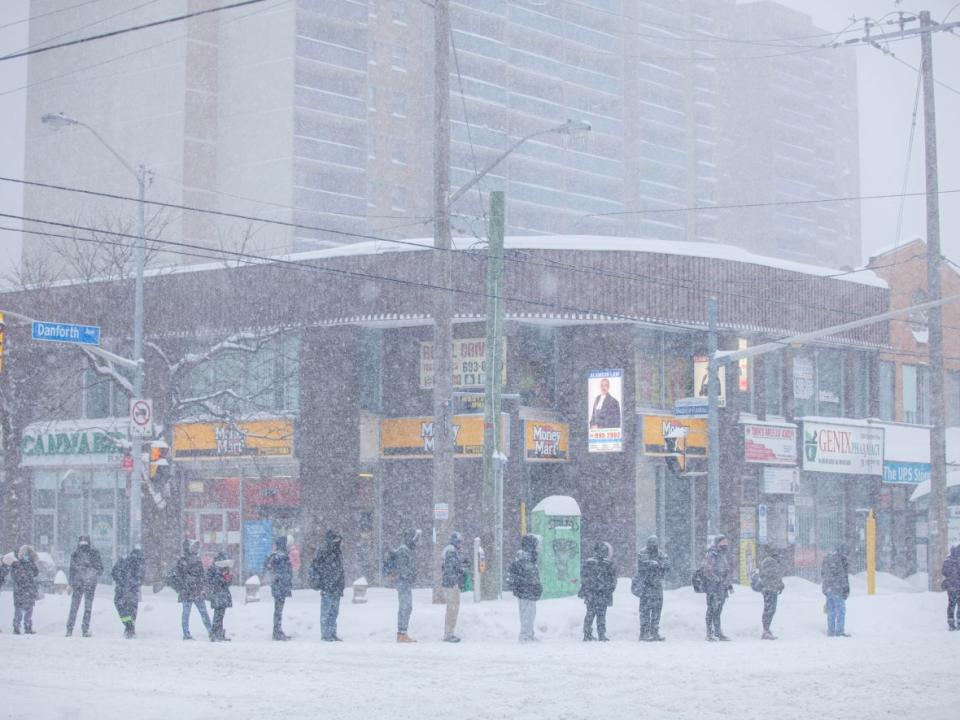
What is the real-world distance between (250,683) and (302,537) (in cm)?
1618

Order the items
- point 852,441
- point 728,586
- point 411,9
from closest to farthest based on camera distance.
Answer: point 728,586, point 852,441, point 411,9

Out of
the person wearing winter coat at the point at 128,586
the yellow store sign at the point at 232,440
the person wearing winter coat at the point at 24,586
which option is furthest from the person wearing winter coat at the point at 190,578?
the yellow store sign at the point at 232,440

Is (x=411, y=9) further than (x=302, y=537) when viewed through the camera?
Yes

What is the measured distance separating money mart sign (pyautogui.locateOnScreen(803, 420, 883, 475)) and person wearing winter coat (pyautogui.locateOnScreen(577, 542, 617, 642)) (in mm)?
15181

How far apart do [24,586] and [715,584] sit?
11074mm

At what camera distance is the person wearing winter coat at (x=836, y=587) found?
20203mm

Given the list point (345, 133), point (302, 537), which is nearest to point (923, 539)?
point (302, 537)

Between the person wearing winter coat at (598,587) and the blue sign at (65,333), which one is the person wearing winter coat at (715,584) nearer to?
the person wearing winter coat at (598,587)

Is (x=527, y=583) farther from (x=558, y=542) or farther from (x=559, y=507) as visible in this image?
(x=558, y=542)

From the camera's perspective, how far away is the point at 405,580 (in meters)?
18.5

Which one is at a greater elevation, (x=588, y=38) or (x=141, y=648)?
(x=588, y=38)

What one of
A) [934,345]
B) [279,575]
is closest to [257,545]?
[279,575]

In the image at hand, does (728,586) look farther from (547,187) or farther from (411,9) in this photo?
(547,187)

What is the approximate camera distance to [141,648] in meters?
17.2
